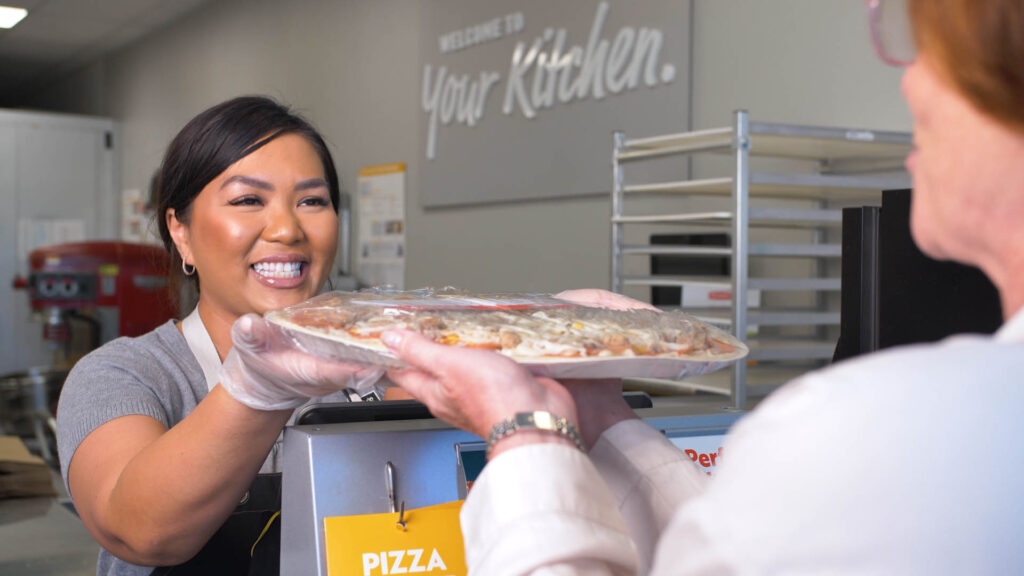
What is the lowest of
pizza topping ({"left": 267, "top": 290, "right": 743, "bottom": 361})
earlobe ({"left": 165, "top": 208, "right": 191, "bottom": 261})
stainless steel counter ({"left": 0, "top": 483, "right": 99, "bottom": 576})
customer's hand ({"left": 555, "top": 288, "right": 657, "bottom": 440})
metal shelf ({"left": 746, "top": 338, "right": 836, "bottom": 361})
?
stainless steel counter ({"left": 0, "top": 483, "right": 99, "bottom": 576})

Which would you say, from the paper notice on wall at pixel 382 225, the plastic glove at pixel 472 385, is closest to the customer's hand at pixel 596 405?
the plastic glove at pixel 472 385

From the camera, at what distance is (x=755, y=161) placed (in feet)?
9.47

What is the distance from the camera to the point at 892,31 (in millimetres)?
558

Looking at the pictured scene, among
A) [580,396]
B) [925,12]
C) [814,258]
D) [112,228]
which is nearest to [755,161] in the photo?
[814,258]

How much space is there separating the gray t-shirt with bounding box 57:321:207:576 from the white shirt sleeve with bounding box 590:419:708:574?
651 millimetres

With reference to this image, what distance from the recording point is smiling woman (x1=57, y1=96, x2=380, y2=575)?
95cm

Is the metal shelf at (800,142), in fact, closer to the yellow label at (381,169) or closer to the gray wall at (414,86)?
the gray wall at (414,86)

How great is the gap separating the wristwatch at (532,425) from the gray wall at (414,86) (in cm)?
210

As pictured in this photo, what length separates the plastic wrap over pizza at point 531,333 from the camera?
0.70m

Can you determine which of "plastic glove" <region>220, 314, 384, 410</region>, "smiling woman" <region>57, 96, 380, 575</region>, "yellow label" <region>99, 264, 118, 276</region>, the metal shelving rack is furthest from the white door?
"plastic glove" <region>220, 314, 384, 410</region>

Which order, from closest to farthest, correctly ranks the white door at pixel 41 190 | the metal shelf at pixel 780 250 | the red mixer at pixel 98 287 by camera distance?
the metal shelf at pixel 780 250 < the red mixer at pixel 98 287 < the white door at pixel 41 190

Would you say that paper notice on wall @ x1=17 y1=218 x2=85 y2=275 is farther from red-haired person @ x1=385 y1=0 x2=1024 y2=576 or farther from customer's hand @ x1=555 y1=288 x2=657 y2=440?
red-haired person @ x1=385 y1=0 x2=1024 y2=576

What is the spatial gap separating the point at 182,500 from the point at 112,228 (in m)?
7.39

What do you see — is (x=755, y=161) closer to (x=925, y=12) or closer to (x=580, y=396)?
(x=580, y=396)
